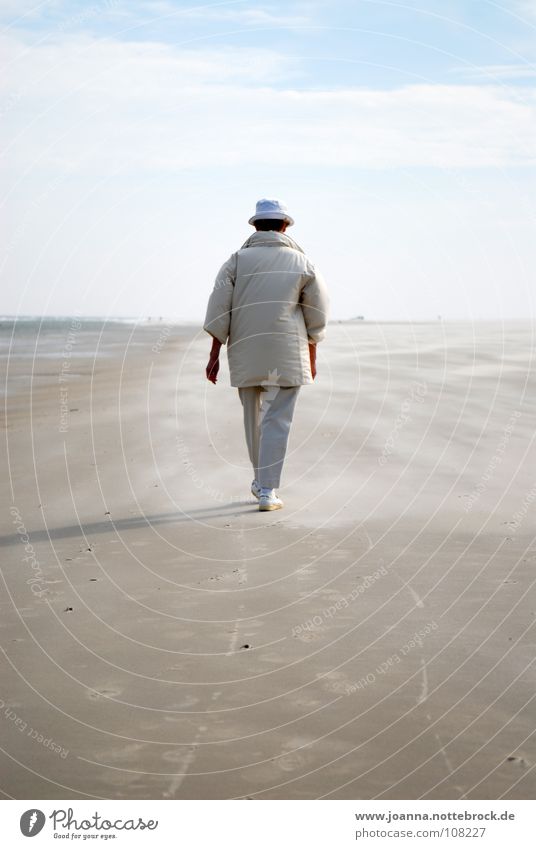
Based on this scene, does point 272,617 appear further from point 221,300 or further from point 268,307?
point 221,300

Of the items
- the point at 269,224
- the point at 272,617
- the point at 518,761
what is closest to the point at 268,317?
the point at 269,224

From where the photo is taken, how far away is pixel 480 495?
24.6 ft

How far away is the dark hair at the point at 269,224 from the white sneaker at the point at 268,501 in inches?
79.1

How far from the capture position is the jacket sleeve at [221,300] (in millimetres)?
7625

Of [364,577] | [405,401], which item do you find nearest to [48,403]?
[405,401]

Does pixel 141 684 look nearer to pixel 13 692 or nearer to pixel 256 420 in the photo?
pixel 13 692

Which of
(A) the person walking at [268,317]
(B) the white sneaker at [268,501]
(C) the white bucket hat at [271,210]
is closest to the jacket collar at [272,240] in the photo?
(A) the person walking at [268,317]

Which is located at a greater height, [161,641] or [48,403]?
[48,403]

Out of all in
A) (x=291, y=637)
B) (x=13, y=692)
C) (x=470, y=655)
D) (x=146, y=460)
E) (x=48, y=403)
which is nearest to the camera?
(x=13, y=692)

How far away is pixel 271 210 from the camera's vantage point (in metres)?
7.62

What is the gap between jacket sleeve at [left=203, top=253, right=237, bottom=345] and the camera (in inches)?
300

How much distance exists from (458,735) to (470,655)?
77 cm

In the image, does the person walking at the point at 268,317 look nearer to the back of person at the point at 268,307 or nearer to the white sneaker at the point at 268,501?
the back of person at the point at 268,307

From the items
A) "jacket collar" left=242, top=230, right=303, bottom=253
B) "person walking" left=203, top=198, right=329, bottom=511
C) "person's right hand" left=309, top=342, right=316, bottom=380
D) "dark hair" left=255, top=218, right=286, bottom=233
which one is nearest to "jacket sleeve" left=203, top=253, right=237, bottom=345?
"person walking" left=203, top=198, right=329, bottom=511
